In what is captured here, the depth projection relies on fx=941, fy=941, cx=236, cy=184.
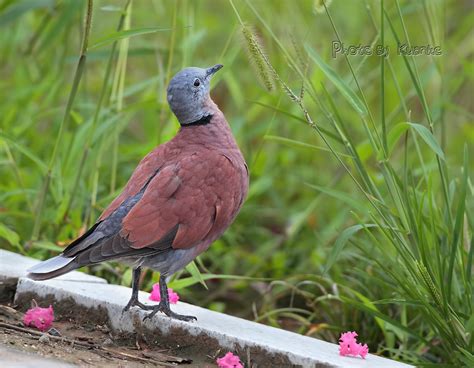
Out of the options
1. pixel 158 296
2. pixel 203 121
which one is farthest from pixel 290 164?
pixel 158 296

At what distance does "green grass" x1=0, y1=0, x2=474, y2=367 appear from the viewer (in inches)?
116

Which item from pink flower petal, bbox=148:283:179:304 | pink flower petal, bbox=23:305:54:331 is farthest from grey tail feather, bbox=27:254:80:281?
pink flower petal, bbox=148:283:179:304

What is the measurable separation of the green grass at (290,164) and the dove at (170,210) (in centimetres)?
22

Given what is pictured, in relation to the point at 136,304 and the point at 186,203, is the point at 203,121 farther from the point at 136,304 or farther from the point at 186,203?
the point at 136,304

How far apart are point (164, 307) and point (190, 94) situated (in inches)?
29.3

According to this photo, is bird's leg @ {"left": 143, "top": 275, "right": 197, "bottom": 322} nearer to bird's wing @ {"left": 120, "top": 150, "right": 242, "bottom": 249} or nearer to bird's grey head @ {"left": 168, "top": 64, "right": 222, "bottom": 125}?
bird's wing @ {"left": 120, "top": 150, "right": 242, "bottom": 249}

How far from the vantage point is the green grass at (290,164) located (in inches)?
116

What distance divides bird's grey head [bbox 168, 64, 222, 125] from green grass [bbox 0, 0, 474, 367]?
17cm

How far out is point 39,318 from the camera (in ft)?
9.41

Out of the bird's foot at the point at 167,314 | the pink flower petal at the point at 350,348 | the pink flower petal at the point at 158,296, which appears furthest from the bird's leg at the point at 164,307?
the pink flower petal at the point at 350,348

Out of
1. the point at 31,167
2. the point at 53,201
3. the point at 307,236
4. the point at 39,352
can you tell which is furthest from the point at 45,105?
the point at 39,352

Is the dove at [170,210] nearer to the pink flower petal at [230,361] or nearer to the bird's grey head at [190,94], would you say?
the bird's grey head at [190,94]

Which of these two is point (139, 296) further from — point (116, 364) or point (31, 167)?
point (31, 167)

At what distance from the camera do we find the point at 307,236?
15.5ft
